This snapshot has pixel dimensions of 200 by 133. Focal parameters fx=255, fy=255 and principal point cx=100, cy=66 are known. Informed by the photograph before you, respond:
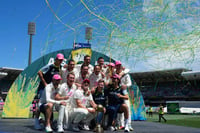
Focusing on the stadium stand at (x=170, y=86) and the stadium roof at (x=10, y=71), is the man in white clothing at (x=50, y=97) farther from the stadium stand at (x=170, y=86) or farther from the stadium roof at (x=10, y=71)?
the stadium roof at (x=10, y=71)

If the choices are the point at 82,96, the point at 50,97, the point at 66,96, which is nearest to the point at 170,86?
the point at 82,96

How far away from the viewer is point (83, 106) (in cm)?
565

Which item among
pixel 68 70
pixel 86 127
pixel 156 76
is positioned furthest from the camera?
pixel 156 76

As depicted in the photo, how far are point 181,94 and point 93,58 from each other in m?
37.7

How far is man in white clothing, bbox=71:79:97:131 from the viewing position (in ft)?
18.2

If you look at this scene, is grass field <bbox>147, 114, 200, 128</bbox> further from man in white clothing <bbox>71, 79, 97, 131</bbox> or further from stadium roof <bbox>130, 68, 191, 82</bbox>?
stadium roof <bbox>130, 68, 191, 82</bbox>

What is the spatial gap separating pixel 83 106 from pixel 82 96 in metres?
0.22

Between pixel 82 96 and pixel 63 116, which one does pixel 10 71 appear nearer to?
pixel 82 96

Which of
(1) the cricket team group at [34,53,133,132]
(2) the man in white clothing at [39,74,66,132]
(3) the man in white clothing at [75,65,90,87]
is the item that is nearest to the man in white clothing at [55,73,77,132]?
(1) the cricket team group at [34,53,133,132]

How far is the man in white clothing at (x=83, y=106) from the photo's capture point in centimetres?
555

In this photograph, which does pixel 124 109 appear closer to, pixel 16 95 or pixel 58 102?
pixel 58 102

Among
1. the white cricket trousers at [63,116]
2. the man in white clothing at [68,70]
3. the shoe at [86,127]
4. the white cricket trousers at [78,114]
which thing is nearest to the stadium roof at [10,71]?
the man in white clothing at [68,70]

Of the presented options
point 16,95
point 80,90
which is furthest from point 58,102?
point 16,95

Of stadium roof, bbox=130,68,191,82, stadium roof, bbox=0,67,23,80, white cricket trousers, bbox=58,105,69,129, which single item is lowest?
white cricket trousers, bbox=58,105,69,129
